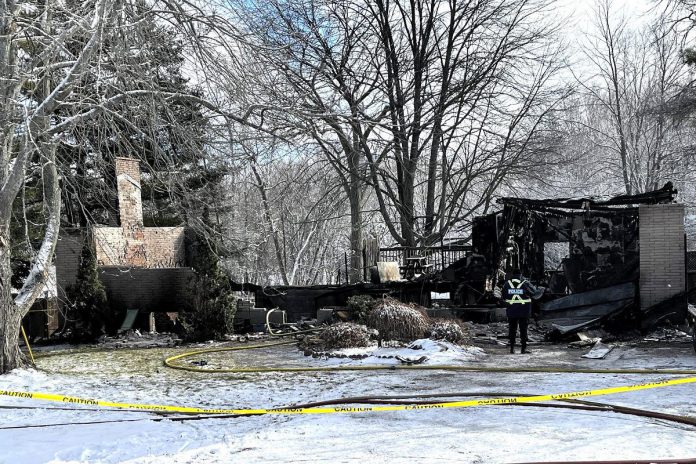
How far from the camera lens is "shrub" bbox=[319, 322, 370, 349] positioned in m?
13.5

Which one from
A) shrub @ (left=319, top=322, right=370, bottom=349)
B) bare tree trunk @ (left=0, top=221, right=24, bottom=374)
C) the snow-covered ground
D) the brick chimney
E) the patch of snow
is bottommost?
the snow-covered ground

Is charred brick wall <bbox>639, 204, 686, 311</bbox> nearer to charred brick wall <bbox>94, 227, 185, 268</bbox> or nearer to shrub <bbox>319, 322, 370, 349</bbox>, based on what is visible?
shrub <bbox>319, 322, 370, 349</bbox>

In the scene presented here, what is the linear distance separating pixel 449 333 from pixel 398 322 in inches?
40.6

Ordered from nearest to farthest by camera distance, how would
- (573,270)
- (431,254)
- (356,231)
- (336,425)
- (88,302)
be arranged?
(336,425)
(573,270)
(88,302)
(431,254)
(356,231)

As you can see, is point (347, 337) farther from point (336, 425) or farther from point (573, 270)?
point (573, 270)

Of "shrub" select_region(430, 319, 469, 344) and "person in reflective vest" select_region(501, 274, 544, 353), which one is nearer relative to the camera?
"person in reflective vest" select_region(501, 274, 544, 353)

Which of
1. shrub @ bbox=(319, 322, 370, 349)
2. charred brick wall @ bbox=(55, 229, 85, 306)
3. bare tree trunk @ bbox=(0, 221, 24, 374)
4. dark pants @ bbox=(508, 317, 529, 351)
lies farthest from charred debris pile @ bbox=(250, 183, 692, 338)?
bare tree trunk @ bbox=(0, 221, 24, 374)

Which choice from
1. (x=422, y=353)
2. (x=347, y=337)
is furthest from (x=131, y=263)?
(x=422, y=353)

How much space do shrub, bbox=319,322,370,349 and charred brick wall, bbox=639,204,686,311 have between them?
20.1 ft

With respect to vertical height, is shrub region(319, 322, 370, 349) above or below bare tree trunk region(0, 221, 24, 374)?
below

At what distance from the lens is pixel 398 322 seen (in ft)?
45.4

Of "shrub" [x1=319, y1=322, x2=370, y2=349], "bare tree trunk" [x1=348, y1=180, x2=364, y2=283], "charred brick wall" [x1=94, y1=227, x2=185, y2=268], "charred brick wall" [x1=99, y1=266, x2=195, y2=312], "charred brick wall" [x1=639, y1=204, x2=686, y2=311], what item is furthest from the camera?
"bare tree trunk" [x1=348, y1=180, x2=364, y2=283]

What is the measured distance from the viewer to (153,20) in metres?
9.89

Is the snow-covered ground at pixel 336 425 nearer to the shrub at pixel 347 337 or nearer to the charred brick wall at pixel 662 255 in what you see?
the shrub at pixel 347 337
